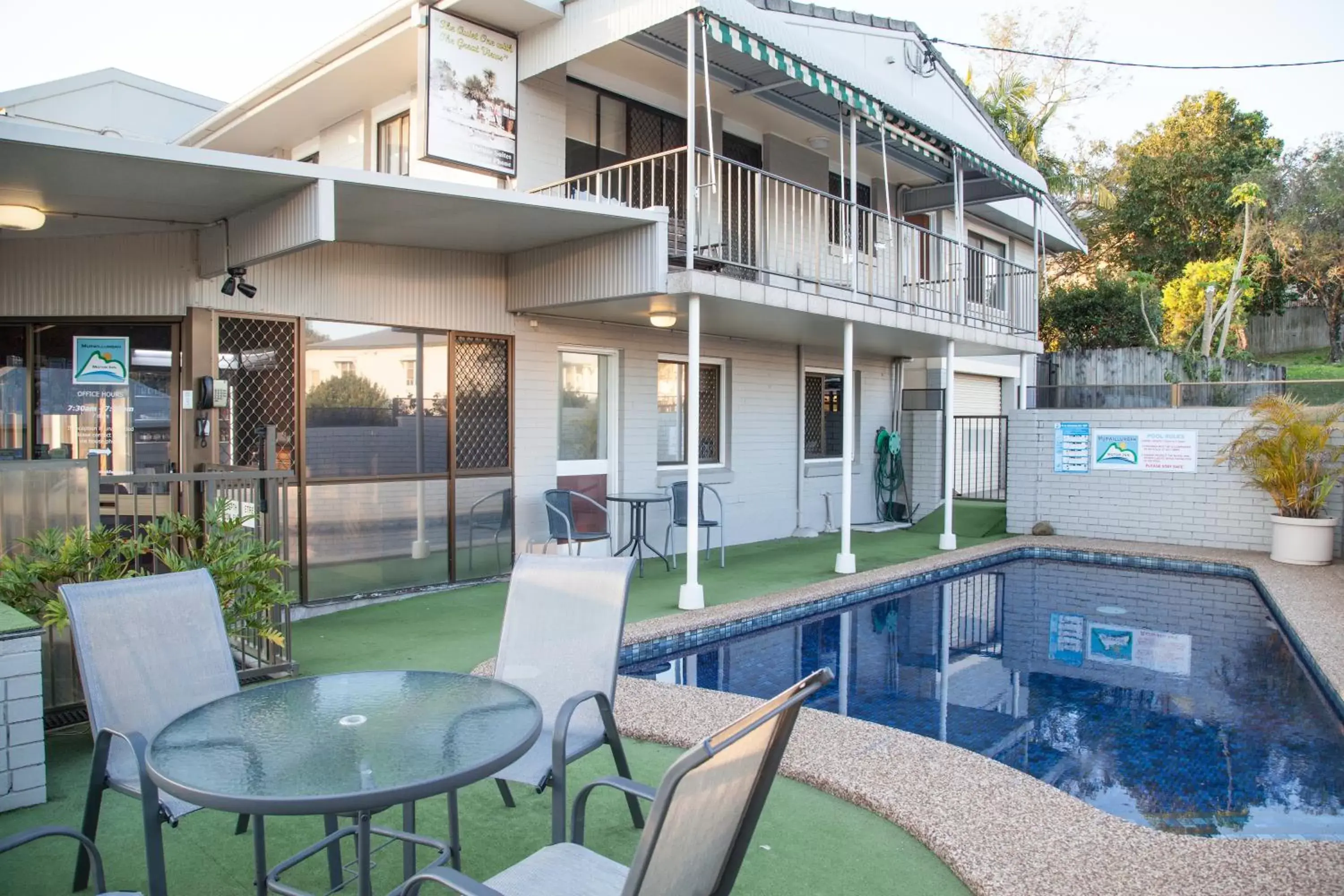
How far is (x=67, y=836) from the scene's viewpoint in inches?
90.5

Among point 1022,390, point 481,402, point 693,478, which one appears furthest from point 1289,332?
point 481,402

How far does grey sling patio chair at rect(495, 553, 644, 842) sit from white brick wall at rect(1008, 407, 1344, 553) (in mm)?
10145

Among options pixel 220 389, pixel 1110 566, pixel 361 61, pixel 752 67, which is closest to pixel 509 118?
pixel 361 61

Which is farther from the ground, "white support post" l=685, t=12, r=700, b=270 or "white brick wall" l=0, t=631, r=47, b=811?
"white support post" l=685, t=12, r=700, b=270

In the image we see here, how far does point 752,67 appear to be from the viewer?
8523 millimetres

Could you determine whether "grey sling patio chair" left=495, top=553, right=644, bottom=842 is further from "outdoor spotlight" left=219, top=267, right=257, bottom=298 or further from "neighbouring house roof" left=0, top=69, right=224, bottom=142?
"neighbouring house roof" left=0, top=69, right=224, bottom=142

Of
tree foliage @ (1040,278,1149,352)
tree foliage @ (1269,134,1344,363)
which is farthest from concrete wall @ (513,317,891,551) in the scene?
tree foliage @ (1269,134,1344,363)

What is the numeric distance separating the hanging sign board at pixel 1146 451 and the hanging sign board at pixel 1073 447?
0.09m

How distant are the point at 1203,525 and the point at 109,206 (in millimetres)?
11735

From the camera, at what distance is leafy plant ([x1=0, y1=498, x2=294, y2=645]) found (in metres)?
3.95

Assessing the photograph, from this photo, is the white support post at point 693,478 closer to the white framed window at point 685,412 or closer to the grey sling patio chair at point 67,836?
the white framed window at point 685,412

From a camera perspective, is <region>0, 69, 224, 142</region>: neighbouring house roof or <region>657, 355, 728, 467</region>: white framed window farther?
<region>0, 69, 224, 142</region>: neighbouring house roof

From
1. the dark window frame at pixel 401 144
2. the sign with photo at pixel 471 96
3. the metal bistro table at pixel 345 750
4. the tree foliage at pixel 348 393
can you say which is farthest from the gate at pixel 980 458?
the metal bistro table at pixel 345 750

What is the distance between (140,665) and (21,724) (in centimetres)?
89
